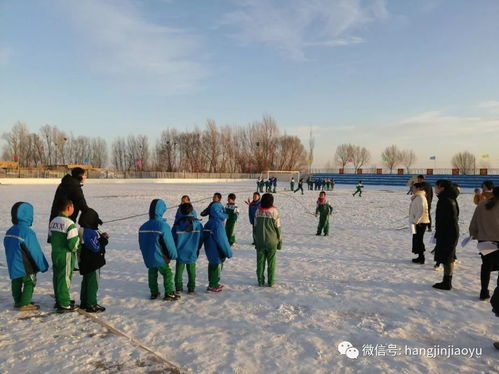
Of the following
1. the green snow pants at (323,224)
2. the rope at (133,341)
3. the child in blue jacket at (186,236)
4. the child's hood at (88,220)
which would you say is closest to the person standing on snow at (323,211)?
the green snow pants at (323,224)

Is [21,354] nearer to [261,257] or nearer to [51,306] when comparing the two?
[51,306]

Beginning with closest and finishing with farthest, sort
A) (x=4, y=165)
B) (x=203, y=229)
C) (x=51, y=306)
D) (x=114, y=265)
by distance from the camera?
1. (x=51, y=306)
2. (x=203, y=229)
3. (x=114, y=265)
4. (x=4, y=165)

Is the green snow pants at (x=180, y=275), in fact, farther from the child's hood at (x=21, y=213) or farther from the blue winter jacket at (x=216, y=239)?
the child's hood at (x=21, y=213)

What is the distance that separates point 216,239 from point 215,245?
0.31 feet

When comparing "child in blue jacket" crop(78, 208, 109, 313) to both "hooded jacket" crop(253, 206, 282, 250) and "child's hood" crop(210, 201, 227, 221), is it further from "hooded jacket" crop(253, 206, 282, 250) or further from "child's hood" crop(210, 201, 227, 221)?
"hooded jacket" crop(253, 206, 282, 250)

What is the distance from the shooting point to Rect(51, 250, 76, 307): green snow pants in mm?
4863

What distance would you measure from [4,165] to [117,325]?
6779 centimetres

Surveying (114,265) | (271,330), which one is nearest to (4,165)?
(114,265)

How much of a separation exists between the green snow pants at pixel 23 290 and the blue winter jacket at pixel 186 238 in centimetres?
198

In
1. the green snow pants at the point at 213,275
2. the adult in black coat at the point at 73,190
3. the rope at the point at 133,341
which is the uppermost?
the adult in black coat at the point at 73,190

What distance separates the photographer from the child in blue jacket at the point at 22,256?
16.1 feet

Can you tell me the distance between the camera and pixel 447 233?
618cm

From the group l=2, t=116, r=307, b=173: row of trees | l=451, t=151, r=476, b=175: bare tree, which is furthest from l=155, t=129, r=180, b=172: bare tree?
l=451, t=151, r=476, b=175: bare tree

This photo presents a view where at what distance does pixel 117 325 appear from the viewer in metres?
4.70
